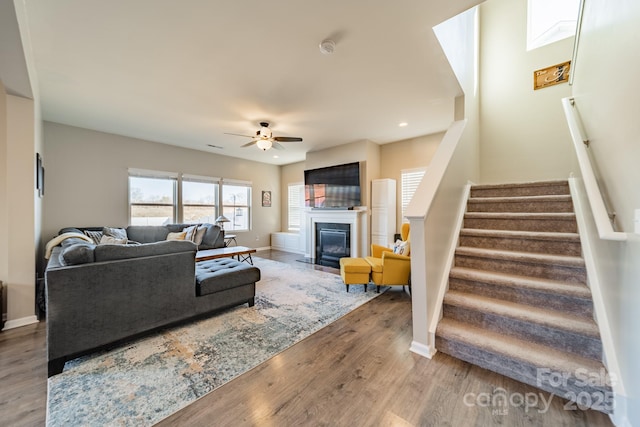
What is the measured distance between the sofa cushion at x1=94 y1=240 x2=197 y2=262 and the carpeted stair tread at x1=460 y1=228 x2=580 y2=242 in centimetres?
311

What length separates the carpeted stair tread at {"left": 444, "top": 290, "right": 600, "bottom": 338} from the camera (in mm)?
1658

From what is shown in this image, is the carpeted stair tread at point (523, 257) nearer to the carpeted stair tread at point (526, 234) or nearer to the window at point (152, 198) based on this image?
the carpeted stair tread at point (526, 234)

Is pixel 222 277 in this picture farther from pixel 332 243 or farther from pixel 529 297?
pixel 332 243

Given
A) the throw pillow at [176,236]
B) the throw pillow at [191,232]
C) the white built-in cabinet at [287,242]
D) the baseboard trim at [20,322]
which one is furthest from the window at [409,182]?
the baseboard trim at [20,322]

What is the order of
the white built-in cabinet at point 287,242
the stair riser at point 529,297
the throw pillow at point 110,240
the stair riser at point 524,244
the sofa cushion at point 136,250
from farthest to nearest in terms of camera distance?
the white built-in cabinet at point 287,242
the throw pillow at point 110,240
the stair riser at point 524,244
the sofa cushion at point 136,250
the stair riser at point 529,297

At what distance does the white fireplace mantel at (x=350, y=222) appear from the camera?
5246 mm

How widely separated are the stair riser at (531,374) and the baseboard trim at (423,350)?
80mm

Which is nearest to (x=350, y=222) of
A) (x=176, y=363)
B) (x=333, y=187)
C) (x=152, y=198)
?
(x=333, y=187)

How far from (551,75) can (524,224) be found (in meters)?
2.84

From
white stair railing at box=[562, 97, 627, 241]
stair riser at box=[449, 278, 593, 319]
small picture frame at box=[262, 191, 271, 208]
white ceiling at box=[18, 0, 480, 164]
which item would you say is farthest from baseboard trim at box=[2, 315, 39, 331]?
small picture frame at box=[262, 191, 271, 208]

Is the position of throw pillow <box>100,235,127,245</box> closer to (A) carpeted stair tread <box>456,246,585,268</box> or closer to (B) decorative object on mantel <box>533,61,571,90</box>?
(A) carpeted stair tread <box>456,246,585,268</box>

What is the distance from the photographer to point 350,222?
17.6 feet

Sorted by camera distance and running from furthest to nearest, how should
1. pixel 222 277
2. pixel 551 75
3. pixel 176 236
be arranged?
pixel 176 236 < pixel 551 75 < pixel 222 277

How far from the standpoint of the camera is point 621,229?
153cm
